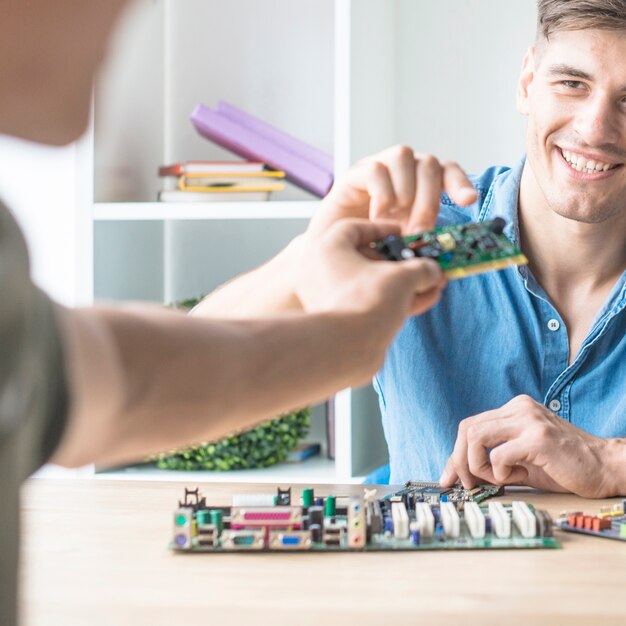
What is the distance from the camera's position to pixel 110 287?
2203 millimetres

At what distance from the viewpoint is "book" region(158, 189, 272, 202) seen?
210 centimetres

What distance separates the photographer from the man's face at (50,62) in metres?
0.37

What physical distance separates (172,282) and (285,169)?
0.55 metres

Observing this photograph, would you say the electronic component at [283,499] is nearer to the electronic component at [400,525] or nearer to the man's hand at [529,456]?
the electronic component at [400,525]

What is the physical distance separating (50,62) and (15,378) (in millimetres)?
118

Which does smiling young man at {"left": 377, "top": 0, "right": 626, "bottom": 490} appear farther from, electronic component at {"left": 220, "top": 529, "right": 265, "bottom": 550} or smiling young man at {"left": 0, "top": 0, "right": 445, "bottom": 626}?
smiling young man at {"left": 0, "top": 0, "right": 445, "bottom": 626}

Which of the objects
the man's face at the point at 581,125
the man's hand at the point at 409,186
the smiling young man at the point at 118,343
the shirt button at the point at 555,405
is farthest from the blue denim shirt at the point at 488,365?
the smiling young man at the point at 118,343

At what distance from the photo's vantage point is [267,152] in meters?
2.10

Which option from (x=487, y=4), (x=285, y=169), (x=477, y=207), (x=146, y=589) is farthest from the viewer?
(x=487, y=4)

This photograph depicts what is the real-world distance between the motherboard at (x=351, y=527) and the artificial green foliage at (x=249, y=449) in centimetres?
104

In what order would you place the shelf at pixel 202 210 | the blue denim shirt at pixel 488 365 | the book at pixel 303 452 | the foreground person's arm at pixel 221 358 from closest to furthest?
the foreground person's arm at pixel 221 358 → the blue denim shirt at pixel 488 365 → the shelf at pixel 202 210 → the book at pixel 303 452

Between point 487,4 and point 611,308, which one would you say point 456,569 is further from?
point 487,4

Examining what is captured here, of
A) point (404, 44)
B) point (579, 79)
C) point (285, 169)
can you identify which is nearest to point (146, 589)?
point (579, 79)

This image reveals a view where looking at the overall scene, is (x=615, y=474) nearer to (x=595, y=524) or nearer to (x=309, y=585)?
(x=595, y=524)
